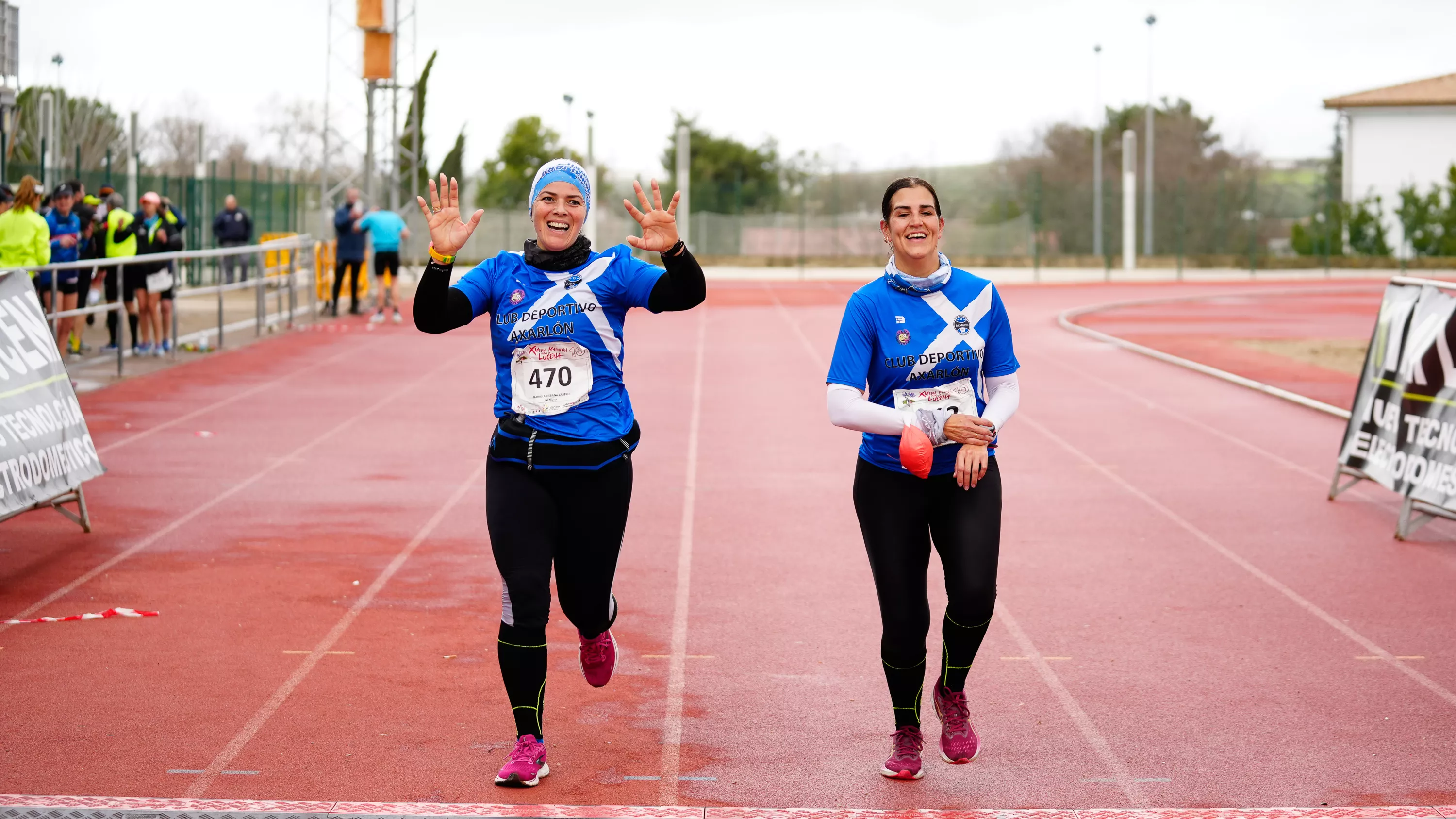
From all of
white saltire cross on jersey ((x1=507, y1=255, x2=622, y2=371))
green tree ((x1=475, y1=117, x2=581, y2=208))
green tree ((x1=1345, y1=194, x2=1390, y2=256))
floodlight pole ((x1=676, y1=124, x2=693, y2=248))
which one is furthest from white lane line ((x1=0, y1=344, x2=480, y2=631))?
green tree ((x1=475, y1=117, x2=581, y2=208))

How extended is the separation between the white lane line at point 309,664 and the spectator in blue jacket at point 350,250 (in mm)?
15031

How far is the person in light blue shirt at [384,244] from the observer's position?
24672mm

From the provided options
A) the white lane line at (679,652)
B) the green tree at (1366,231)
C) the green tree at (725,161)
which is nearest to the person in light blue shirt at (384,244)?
the white lane line at (679,652)

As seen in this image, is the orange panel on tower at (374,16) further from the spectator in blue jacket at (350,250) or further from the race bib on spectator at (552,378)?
the race bib on spectator at (552,378)

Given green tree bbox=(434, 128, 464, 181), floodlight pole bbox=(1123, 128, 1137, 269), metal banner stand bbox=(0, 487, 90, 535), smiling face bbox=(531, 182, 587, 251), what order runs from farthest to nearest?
floodlight pole bbox=(1123, 128, 1137, 269) < green tree bbox=(434, 128, 464, 181) < metal banner stand bbox=(0, 487, 90, 535) < smiling face bbox=(531, 182, 587, 251)

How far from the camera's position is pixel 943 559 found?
4.88 meters

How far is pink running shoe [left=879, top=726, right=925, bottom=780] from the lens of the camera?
489 centimetres

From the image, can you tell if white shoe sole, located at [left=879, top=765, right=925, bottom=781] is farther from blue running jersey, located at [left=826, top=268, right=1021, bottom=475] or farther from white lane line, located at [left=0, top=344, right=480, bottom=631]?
white lane line, located at [left=0, top=344, right=480, bottom=631]

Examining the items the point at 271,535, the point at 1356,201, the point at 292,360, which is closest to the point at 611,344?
the point at 271,535

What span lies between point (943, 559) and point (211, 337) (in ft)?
60.2

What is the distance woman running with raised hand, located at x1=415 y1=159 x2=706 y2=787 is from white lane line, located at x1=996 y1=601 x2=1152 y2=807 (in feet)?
5.83

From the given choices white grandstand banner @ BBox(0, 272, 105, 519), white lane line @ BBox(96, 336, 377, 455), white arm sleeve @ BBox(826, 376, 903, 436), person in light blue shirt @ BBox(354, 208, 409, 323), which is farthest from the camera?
person in light blue shirt @ BBox(354, 208, 409, 323)

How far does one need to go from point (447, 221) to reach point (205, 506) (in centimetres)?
558

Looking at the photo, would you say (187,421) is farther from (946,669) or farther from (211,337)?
(946,669)
